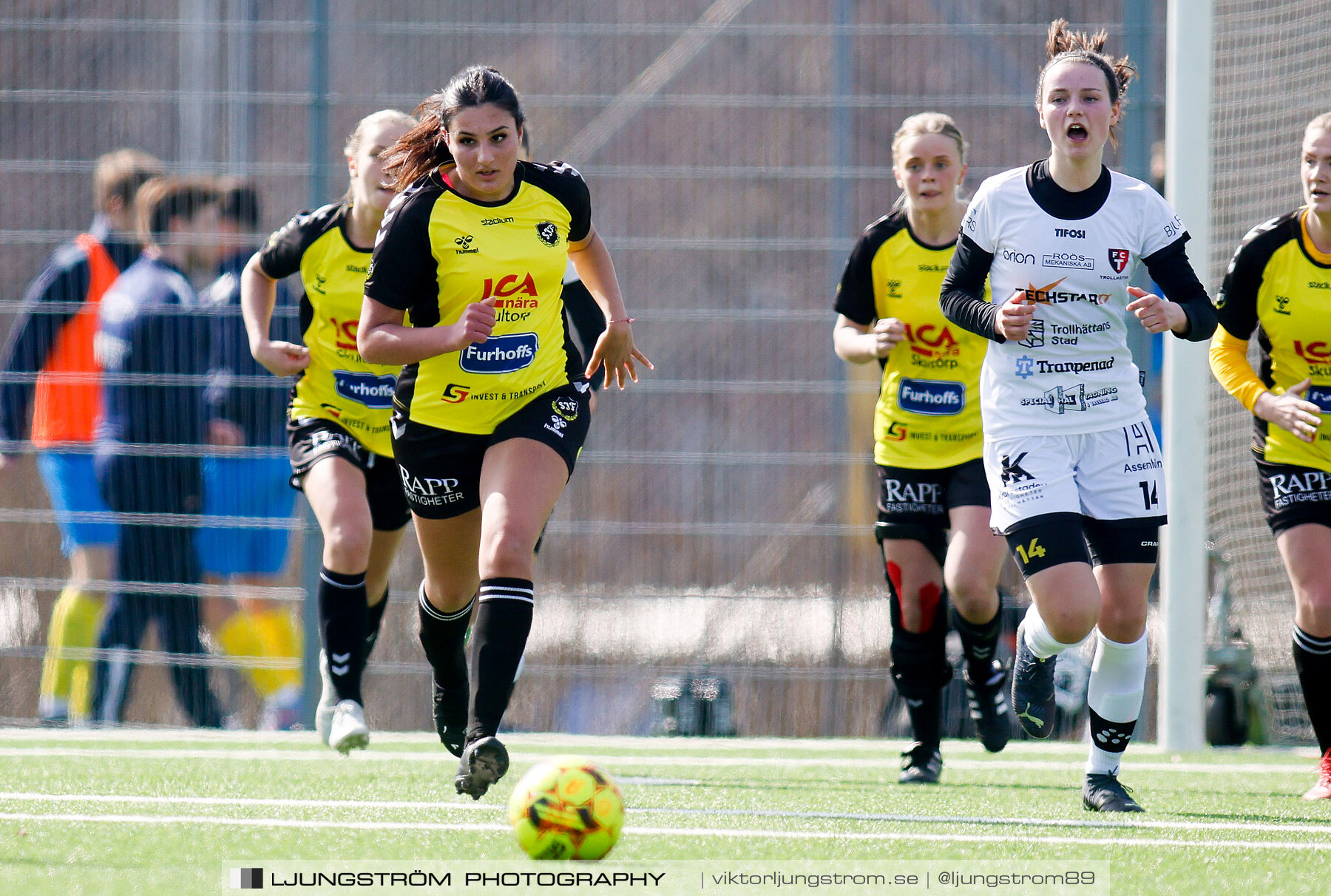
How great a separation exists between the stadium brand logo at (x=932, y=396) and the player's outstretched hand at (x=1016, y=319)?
1196mm

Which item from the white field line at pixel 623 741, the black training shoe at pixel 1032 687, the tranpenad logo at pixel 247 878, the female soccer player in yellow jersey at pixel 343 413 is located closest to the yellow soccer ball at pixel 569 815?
the tranpenad logo at pixel 247 878

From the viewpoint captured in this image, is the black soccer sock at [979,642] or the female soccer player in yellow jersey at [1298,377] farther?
the black soccer sock at [979,642]

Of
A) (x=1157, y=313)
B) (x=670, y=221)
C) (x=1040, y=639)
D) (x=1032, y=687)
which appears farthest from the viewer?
(x=670, y=221)

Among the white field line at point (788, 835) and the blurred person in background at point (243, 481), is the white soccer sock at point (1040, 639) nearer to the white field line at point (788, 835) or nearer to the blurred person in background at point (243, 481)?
the white field line at point (788, 835)

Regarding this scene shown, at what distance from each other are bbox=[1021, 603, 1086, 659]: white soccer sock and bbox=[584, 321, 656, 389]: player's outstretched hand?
49.7 inches

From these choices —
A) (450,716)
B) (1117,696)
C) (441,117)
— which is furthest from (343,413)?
(1117,696)

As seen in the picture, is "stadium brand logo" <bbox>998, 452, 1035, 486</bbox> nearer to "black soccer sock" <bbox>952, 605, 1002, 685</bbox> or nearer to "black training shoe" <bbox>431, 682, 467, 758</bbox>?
"black soccer sock" <bbox>952, 605, 1002, 685</bbox>

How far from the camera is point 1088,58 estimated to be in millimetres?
4449

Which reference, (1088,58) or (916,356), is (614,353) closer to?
(916,356)

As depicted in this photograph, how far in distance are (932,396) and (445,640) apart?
1781mm

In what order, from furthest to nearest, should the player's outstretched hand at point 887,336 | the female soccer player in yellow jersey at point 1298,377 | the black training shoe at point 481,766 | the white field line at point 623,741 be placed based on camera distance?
the white field line at point 623,741
the player's outstretched hand at point 887,336
the female soccer player in yellow jersey at point 1298,377
the black training shoe at point 481,766

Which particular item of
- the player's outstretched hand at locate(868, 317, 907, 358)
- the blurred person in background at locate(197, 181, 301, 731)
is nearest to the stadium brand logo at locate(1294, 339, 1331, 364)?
the player's outstretched hand at locate(868, 317, 907, 358)

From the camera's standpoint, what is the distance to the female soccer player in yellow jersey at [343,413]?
5465 millimetres

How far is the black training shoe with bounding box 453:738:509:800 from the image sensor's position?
155 inches
